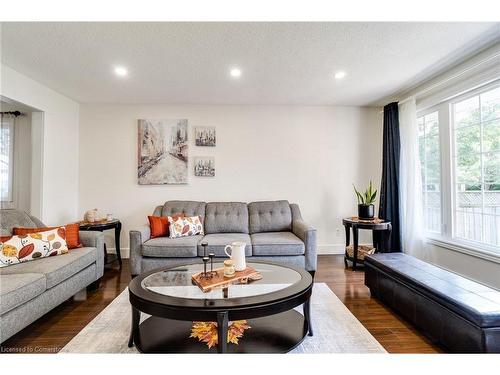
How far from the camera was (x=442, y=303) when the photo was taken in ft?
5.36

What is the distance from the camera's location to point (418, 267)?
7.18 ft

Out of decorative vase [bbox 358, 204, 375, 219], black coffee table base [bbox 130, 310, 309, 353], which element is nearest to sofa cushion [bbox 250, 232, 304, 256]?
black coffee table base [bbox 130, 310, 309, 353]

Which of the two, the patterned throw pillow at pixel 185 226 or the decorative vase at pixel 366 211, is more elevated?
the decorative vase at pixel 366 211

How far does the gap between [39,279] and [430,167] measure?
171 inches

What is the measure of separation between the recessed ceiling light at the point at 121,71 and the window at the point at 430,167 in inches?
152

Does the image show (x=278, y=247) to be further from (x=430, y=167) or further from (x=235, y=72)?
(x=430, y=167)

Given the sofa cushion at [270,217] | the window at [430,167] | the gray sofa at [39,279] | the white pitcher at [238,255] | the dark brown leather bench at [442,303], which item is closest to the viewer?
the dark brown leather bench at [442,303]

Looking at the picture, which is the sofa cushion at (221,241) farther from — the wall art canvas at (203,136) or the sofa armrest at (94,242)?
the wall art canvas at (203,136)

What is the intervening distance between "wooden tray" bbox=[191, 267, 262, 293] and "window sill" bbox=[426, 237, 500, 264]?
92.2 inches

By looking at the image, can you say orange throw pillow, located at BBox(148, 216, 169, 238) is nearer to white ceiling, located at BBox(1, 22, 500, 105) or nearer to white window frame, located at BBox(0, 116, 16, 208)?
white ceiling, located at BBox(1, 22, 500, 105)

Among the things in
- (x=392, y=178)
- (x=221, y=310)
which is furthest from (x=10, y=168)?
(x=392, y=178)

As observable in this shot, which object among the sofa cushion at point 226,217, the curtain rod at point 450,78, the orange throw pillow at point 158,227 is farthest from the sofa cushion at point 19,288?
the curtain rod at point 450,78

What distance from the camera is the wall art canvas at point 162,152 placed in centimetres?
395
